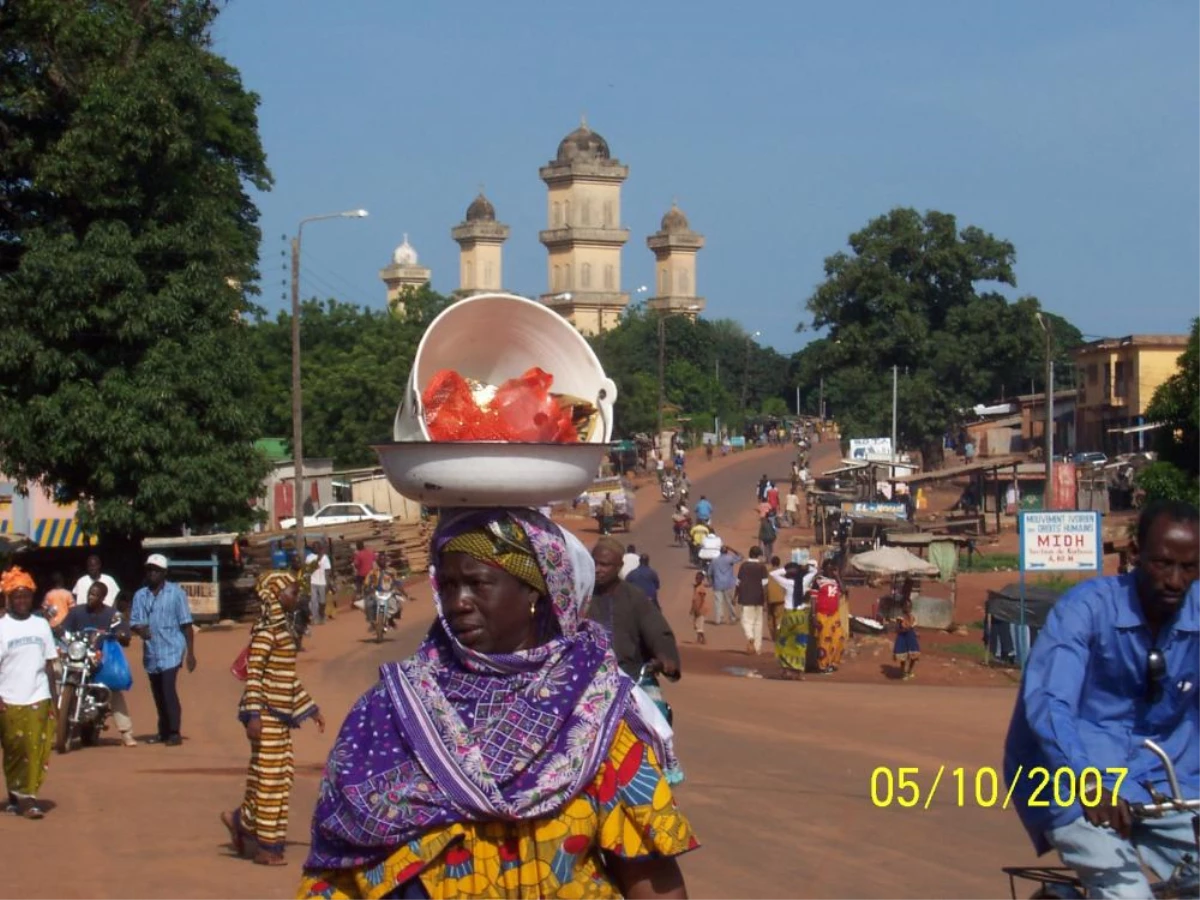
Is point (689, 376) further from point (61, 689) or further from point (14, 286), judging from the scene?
point (61, 689)

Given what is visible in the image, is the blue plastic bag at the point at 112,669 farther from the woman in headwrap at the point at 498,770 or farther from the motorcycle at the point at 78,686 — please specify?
the woman in headwrap at the point at 498,770

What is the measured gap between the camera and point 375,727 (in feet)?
10.9

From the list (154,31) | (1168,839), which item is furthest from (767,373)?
(1168,839)

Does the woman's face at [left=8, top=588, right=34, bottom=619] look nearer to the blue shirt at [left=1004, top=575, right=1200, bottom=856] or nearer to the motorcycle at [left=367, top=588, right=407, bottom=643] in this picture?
the blue shirt at [left=1004, top=575, right=1200, bottom=856]

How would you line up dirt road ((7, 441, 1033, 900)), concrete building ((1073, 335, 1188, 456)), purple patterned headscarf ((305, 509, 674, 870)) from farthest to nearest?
1. concrete building ((1073, 335, 1188, 456))
2. dirt road ((7, 441, 1033, 900))
3. purple patterned headscarf ((305, 509, 674, 870))

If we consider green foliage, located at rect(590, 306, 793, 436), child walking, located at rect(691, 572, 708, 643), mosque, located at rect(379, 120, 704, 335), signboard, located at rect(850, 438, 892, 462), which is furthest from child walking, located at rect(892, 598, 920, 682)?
mosque, located at rect(379, 120, 704, 335)

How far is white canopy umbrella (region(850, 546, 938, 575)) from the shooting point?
27.1 metres

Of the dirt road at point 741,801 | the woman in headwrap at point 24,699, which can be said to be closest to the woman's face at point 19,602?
the woman in headwrap at point 24,699

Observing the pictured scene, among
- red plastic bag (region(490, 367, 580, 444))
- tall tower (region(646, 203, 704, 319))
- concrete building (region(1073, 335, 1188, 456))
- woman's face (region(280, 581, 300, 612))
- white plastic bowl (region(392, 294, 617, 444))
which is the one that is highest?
tall tower (region(646, 203, 704, 319))

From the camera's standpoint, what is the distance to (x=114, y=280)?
92.1 feet

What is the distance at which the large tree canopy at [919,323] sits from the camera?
65750 mm

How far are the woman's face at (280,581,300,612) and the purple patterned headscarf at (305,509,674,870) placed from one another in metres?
6.10

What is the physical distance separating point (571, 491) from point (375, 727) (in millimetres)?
663
